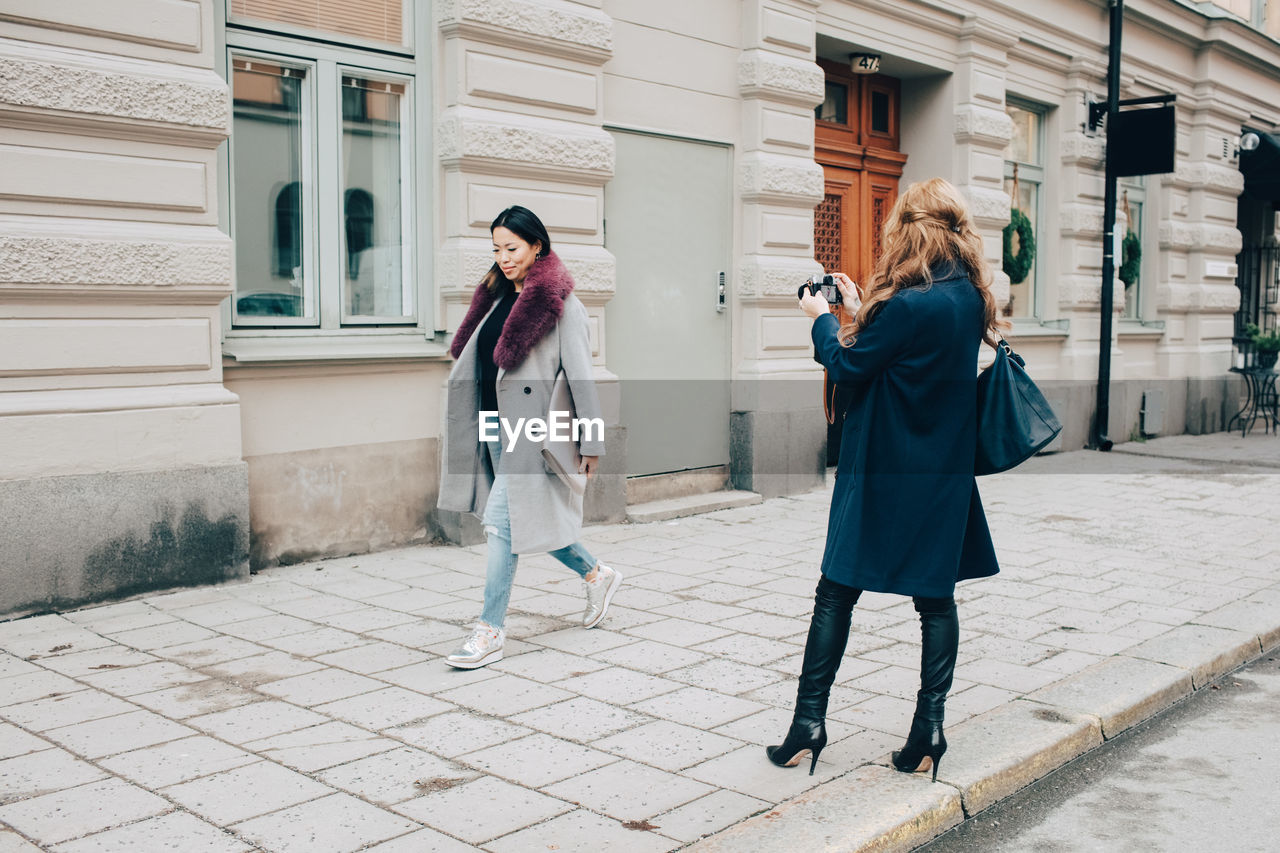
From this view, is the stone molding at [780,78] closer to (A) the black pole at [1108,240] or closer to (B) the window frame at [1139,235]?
(A) the black pole at [1108,240]

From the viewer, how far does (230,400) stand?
21.0 ft

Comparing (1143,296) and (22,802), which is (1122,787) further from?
(1143,296)

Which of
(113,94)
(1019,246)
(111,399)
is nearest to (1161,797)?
(111,399)

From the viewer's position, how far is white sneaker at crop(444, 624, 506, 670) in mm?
5008

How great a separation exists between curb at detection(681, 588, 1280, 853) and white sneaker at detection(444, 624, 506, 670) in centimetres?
174

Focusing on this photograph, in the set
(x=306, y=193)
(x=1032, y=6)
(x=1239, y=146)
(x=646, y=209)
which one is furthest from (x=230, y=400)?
(x=1239, y=146)

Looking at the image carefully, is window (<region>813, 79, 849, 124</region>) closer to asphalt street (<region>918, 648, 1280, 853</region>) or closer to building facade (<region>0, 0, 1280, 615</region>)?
building facade (<region>0, 0, 1280, 615</region>)

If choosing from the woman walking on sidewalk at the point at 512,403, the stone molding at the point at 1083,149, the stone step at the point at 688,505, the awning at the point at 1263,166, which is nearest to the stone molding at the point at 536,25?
the woman walking on sidewalk at the point at 512,403

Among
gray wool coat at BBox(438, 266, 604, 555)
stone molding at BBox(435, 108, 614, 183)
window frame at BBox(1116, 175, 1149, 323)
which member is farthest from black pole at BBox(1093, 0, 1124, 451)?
gray wool coat at BBox(438, 266, 604, 555)

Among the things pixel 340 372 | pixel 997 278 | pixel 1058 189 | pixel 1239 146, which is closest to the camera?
pixel 340 372

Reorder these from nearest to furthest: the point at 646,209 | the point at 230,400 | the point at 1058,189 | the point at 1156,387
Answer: the point at 230,400
the point at 646,209
the point at 1058,189
the point at 1156,387

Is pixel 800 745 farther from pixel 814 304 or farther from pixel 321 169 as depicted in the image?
pixel 321 169

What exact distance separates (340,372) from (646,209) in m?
2.74

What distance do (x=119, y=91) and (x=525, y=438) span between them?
2.71m
